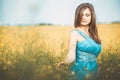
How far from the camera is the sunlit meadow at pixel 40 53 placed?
4129 mm

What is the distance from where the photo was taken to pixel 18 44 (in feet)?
13.7

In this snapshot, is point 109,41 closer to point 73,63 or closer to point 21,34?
point 73,63

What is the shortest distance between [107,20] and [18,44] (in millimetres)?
937

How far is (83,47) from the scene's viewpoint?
13.4 feet

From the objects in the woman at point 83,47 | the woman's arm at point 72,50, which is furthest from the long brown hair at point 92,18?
the woman's arm at point 72,50

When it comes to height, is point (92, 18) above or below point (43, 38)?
above

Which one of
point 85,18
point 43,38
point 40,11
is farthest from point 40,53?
point 85,18

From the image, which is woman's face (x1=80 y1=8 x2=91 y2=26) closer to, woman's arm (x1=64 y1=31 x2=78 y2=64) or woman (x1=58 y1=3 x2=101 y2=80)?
woman (x1=58 y1=3 x2=101 y2=80)

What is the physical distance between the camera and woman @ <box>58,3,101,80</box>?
4094mm

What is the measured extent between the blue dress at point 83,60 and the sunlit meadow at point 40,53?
0.27 feet

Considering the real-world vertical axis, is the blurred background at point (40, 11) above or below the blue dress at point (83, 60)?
above

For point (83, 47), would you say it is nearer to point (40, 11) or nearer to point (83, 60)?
point (83, 60)

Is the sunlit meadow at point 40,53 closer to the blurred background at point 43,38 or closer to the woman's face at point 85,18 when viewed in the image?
the blurred background at point 43,38

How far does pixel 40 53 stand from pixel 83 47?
0.43m
